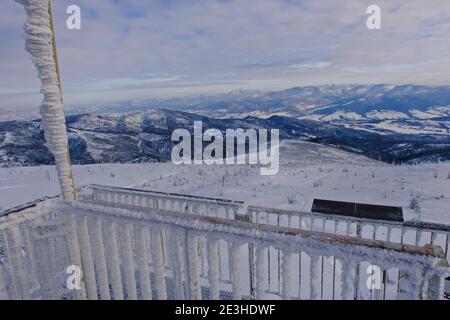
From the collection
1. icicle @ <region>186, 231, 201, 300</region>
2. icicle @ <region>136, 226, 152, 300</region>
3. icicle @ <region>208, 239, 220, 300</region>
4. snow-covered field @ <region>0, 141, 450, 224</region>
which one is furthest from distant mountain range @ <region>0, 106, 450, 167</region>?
icicle @ <region>208, 239, 220, 300</region>

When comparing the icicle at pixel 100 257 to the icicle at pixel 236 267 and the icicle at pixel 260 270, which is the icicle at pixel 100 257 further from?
the icicle at pixel 260 270

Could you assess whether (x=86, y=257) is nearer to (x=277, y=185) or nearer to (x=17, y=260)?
(x=17, y=260)

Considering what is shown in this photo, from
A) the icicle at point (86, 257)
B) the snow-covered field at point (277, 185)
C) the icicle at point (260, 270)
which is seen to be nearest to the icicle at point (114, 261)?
the icicle at point (86, 257)

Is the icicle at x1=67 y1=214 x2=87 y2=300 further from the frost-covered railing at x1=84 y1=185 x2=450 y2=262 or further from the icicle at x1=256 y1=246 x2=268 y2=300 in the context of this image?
the icicle at x1=256 y1=246 x2=268 y2=300

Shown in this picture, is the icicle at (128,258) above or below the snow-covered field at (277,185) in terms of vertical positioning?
above

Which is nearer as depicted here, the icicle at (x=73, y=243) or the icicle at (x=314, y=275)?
the icicle at (x=314, y=275)

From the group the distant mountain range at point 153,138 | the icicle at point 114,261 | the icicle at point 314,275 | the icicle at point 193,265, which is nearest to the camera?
the icicle at point 314,275

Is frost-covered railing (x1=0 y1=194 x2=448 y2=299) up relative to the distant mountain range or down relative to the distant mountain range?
up
